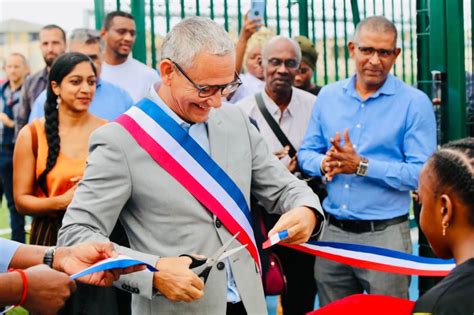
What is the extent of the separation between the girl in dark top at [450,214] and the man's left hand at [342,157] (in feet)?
6.80

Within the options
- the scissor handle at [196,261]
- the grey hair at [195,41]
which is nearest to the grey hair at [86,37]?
the grey hair at [195,41]

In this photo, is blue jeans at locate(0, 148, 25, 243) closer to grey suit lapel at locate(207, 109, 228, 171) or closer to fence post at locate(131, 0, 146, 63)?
fence post at locate(131, 0, 146, 63)

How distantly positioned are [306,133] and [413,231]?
4.69m

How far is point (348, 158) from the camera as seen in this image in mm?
5082

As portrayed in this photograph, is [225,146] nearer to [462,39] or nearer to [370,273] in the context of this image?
[370,273]

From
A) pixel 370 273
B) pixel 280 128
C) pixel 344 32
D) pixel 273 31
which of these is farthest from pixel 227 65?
pixel 344 32

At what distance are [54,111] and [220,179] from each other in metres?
2.26

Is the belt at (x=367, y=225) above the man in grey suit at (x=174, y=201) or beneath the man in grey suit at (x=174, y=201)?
beneath

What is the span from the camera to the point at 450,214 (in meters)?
2.78

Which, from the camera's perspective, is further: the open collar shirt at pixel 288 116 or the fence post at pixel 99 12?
the fence post at pixel 99 12

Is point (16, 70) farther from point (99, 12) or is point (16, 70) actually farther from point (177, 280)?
point (177, 280)

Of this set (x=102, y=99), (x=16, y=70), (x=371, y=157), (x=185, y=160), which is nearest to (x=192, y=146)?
(x=185, y=160)

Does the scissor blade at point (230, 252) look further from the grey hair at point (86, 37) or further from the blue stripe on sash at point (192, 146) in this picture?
the grey hair at point (86, 37)

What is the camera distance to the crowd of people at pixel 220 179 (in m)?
3.12
